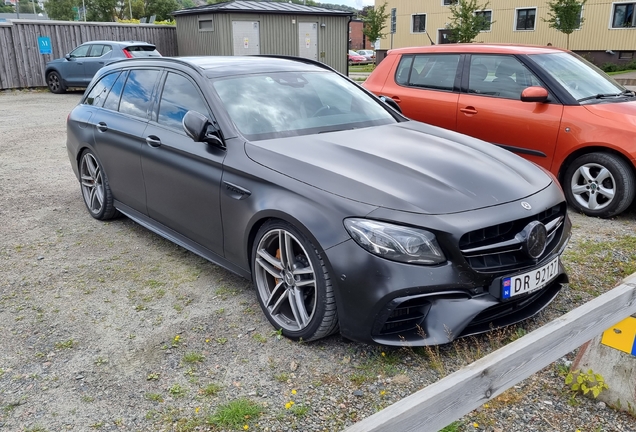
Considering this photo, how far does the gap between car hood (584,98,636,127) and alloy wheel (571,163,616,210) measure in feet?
1.54

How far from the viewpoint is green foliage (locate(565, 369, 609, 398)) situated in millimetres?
2865

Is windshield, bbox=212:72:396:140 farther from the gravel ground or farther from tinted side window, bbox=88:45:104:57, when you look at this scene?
tinted side window, bbox=88:45:104:57

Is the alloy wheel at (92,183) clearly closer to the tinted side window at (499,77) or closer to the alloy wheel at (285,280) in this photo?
the alloy wheel at (285,280)

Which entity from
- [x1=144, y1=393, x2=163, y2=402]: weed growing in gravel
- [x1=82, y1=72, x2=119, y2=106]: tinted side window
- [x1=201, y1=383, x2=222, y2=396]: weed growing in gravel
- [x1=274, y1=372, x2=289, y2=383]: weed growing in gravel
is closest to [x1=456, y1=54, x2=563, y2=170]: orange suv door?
[x1=82, y1=72, x2=119, y2=106]: tinted side window

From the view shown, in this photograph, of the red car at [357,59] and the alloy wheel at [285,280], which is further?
the red car at [357,59]

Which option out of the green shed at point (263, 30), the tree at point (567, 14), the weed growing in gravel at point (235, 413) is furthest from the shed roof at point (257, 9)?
the weed growing in gravel at point (235, 413)

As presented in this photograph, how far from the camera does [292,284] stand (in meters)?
3.38

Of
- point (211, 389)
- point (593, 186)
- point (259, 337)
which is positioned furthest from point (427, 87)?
point (211, 389)

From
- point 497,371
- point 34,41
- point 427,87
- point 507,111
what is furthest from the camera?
point 34,41

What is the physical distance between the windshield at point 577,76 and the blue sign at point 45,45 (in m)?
19.2

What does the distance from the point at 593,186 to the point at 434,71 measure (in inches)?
92.6

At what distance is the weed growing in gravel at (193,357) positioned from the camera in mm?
3289

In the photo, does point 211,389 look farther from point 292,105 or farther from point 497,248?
point 292,105

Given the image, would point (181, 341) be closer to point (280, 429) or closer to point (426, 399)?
point (280, 429)
